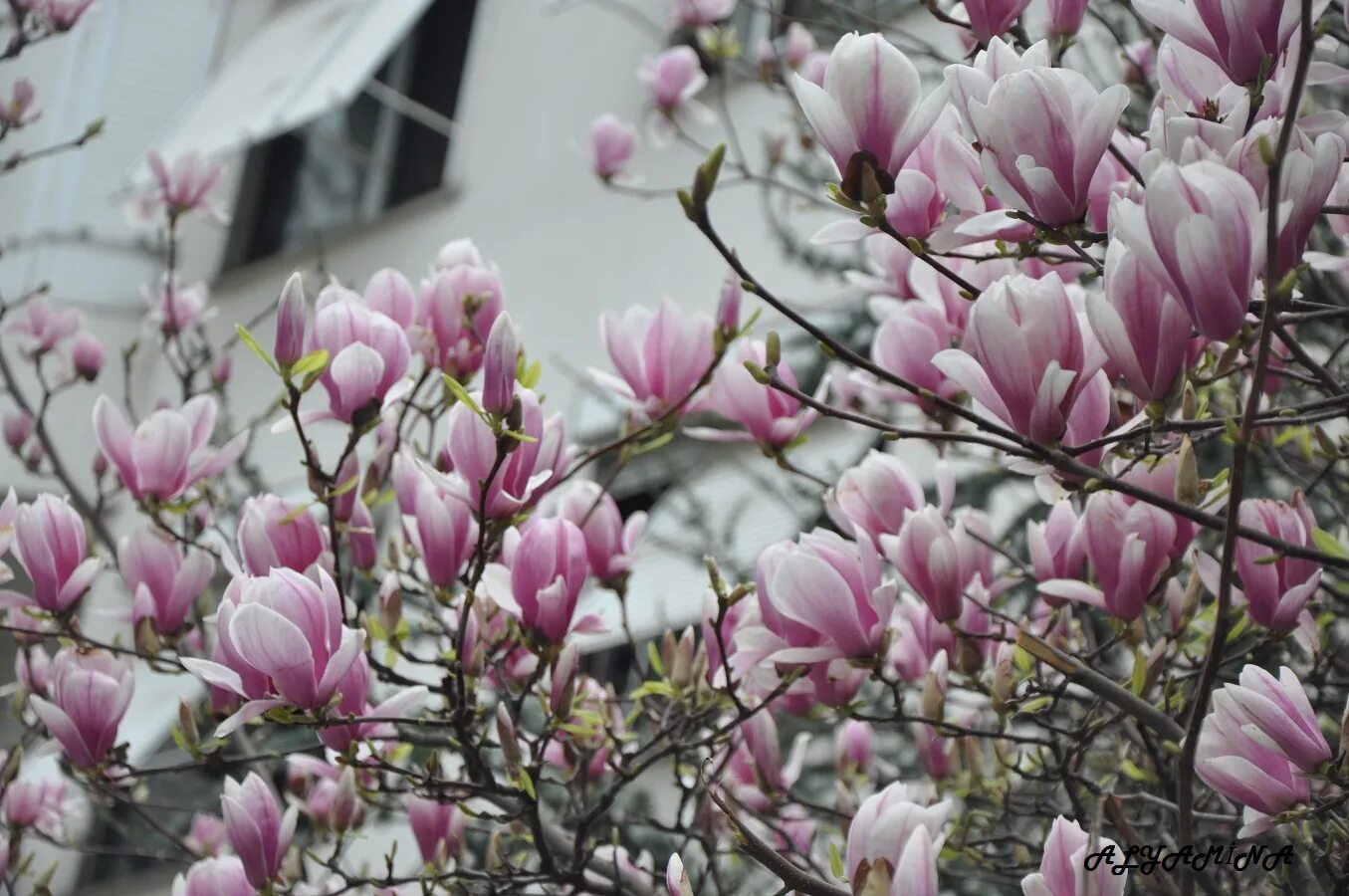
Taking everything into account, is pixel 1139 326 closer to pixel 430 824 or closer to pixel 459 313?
pixel 459 313

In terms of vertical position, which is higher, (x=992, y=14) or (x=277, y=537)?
(x=992, y=14)

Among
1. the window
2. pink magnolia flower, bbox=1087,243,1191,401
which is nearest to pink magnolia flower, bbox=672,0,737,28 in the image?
pink magnolia flower, bbox=1087,243,1191,401

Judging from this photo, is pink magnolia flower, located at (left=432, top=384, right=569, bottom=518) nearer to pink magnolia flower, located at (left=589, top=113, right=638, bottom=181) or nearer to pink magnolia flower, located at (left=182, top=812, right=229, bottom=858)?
pink magnolia flower, located at (left=182, top=812, right=229, bottom=858)

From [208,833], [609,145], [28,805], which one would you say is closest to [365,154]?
[609,145]

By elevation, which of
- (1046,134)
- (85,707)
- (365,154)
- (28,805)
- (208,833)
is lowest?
(208,833)

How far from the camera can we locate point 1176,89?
1.13 m

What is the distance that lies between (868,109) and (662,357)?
18.2 inches

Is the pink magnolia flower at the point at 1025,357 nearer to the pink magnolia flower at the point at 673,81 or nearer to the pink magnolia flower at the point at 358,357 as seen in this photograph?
the pink magnolia flower at the point at 358,357

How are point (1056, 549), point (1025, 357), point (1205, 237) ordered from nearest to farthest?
point (1205, 237) → point (1025, 357) → point (1056, 549)

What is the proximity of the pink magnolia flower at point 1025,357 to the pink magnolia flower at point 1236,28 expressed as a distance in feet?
0.67

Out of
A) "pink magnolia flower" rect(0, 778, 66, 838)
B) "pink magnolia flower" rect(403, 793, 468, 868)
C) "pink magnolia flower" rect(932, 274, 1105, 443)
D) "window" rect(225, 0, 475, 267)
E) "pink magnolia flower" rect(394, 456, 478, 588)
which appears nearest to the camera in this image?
"pink magnolia flower" rect(932, 274, 1105, 443)

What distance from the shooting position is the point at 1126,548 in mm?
1137

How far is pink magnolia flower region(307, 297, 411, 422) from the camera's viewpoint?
1.23 m

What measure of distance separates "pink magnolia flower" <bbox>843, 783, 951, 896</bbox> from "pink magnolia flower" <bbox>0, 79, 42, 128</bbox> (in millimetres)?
2159
